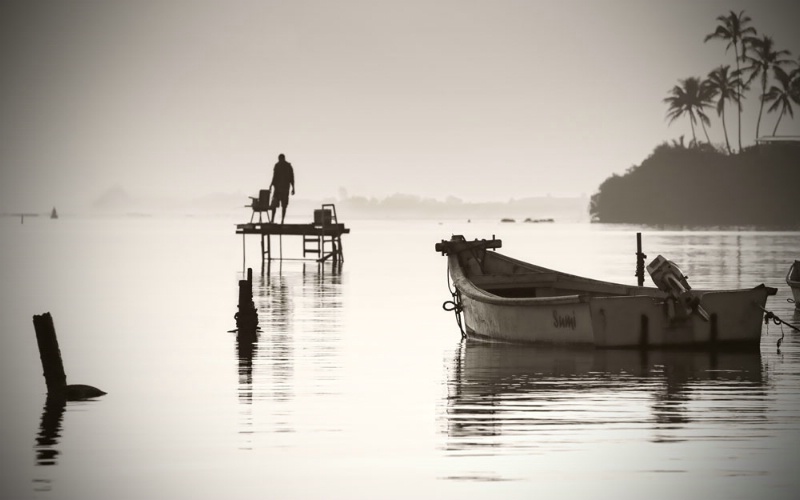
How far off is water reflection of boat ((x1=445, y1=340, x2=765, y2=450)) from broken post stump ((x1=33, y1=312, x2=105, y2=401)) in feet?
13.9

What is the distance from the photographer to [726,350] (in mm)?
17688

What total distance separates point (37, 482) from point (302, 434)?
2.69m

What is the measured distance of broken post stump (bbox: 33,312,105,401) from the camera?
48.4 ft

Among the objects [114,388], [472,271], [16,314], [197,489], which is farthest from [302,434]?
[16,314]

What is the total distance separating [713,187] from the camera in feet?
444

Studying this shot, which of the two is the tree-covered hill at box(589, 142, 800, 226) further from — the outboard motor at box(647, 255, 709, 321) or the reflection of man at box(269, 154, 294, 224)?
the outboard motor at box(647, 255, 709, 321)

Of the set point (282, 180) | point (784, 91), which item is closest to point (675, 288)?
point (282, 180)

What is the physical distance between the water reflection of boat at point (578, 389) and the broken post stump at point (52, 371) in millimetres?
4235

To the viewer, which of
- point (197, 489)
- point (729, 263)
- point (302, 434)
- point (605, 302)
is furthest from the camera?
point (729, 263)

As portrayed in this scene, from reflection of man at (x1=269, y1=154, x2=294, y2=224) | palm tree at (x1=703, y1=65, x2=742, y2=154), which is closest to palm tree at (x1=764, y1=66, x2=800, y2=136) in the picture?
palm tree at (x1=703, y1=65, x2=742, y2=154)

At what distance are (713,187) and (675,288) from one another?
122169 millimetres

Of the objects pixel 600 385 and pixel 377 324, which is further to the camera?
pixel 377 324

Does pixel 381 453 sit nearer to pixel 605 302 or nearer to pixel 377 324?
pixel 605 302

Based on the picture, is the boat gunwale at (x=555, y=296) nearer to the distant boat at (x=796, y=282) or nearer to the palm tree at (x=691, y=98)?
the distant boat at (x=796, y=282)
